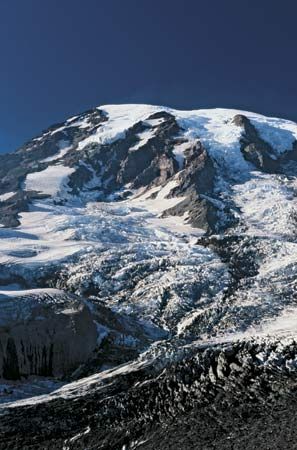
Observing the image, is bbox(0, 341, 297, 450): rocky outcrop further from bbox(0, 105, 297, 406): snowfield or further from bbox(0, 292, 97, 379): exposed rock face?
bbox(0, 292, 97, 379): exposed rock face

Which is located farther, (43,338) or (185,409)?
(43,338)

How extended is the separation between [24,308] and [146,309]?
29.2 metres

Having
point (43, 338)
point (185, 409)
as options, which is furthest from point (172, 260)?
point (185, 409)

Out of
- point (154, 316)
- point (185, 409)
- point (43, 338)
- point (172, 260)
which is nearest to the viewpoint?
point (185, 409)

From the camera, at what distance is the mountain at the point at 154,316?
3425cm

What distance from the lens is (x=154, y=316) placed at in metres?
96.4

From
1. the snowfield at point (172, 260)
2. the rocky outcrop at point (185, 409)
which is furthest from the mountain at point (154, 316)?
the snowfield at point (172, 260)

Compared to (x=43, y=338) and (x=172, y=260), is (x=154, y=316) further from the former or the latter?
(x=43, y=338)

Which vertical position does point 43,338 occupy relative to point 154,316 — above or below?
above

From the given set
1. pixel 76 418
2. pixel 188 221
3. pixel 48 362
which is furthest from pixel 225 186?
pixel 76 418

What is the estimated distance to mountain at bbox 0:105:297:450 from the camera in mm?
→ 34250

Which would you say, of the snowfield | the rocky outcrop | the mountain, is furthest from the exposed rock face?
the rocky outcrop

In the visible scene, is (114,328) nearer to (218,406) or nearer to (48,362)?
(48,362)

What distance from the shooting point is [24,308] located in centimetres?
7412
